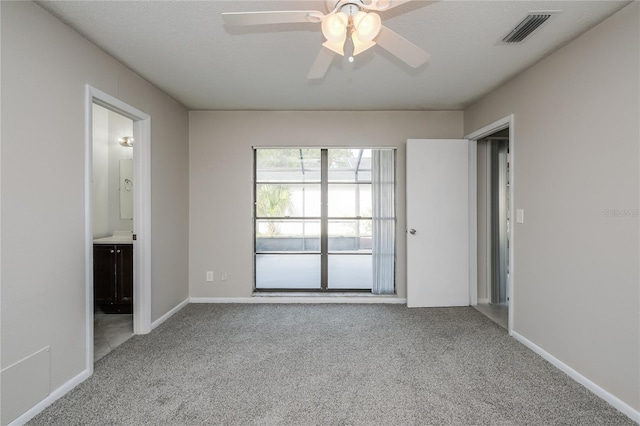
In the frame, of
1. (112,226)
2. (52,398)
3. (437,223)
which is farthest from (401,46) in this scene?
(112,226)

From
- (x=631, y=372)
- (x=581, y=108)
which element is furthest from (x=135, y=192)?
(x=631, y=372)

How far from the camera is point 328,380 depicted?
2.21 m

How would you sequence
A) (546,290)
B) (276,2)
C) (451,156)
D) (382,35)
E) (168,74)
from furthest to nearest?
1. (451,156)
2. (168,74)
3. (546,290)
4. (276,2)
5. (382,35)

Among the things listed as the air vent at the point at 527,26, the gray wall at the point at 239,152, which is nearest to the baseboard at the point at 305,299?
the gray wall at the point at 239,152

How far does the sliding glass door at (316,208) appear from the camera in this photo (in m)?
4.19

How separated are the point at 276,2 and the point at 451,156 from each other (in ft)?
9.09

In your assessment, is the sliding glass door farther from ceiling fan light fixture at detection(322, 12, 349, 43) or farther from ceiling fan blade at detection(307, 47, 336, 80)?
ceiling fan light fixture at detection(322, 12, 349, 43)

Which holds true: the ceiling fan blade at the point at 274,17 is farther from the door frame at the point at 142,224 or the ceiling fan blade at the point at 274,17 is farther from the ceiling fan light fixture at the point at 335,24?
the door frame at the point at 142,224

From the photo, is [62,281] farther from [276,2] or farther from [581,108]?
[581,108]

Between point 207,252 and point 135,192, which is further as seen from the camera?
point 207,252

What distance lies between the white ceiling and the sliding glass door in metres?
0.94

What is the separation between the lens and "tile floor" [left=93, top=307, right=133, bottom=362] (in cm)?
272

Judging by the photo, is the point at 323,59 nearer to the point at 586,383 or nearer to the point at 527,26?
the point at 527,26

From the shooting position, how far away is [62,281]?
2049 mm
